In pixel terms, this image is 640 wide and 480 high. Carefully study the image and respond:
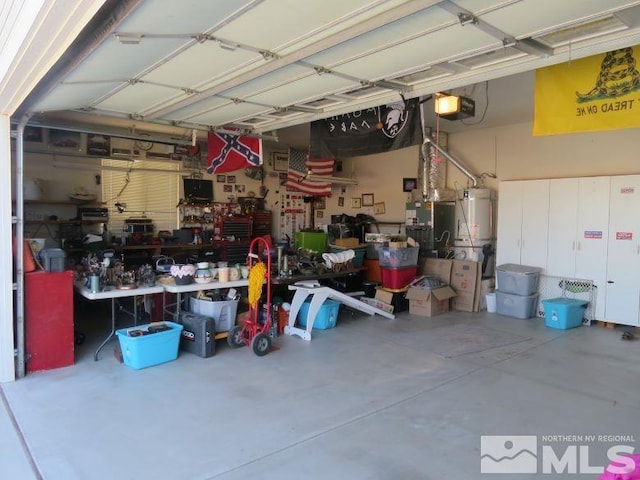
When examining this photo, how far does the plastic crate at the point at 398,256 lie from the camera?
7.23 meters

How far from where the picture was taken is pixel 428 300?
707 centimetres

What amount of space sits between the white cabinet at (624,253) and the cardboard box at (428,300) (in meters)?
2.27

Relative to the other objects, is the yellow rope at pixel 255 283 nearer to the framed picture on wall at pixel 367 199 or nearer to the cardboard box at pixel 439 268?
the cardboard box at pixel 439 268

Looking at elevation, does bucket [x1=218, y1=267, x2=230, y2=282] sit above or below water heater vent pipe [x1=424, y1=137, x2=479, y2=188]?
below

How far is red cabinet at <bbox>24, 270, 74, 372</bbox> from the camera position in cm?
435

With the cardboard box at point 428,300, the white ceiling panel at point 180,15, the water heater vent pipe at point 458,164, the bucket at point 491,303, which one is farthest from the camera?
the water heater vent pipe at point 458,164

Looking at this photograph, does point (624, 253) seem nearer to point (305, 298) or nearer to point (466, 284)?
point (466, 284)

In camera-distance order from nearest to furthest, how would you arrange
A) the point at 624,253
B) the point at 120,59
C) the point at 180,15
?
the point at 180,15
the point at 120,59
the point at 624,253

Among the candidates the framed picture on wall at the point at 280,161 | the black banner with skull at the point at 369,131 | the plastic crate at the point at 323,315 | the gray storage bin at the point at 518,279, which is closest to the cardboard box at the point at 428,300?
the gray storage bin at the point at 518,279

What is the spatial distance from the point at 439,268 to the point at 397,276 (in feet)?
3.34

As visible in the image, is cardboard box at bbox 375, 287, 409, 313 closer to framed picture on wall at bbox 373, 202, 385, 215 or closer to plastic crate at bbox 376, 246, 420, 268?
plastic crate at bbox 376, 246, 420, 268

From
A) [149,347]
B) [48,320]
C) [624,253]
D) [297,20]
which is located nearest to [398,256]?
[624,253]

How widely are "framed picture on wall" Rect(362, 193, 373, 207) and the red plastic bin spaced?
9.57 feet

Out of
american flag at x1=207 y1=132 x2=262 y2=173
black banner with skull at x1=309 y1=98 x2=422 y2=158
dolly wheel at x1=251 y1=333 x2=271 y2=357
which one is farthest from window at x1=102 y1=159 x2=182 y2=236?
dolly wheel at x1=251 y1=333 x2=271 y2=357
